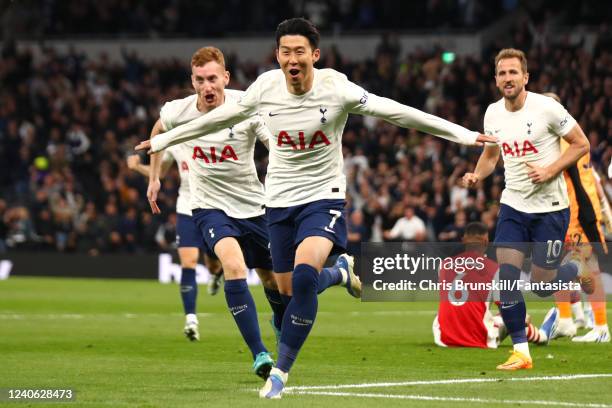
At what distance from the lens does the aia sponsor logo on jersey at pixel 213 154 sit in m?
11.3

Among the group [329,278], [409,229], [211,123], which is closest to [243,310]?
[329,278]

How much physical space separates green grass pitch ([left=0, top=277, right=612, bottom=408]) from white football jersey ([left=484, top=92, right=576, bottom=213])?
57.3 inches

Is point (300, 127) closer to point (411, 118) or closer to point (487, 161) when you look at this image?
point (411, 118)

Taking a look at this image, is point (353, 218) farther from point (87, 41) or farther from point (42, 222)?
point (87, 41)

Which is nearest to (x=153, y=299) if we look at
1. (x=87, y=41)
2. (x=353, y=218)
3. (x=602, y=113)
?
(x=353, y=218)

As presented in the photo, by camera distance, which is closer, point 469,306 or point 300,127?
point 300,127

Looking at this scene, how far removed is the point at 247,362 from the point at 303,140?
3068 millimetres

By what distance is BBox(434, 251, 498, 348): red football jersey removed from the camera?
43.3 ft

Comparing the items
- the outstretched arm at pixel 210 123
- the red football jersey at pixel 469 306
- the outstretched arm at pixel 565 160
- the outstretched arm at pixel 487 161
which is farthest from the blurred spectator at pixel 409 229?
the outstretched arm at pixel 210 123

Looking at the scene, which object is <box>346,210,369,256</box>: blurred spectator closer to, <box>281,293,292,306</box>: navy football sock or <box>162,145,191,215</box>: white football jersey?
<box>162,145,191,215</box>: white football jersey

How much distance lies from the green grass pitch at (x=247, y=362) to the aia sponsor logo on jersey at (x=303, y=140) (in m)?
1.79

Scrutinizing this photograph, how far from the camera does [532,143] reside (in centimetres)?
1150

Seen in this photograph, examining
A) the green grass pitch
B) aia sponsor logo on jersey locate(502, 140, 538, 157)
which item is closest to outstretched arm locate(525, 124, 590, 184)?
aia sponsor logo on jersey locate(502, 140, 538, 157)

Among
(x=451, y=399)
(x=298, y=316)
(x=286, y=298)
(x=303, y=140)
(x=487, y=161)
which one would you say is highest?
(x=303, y=140)
